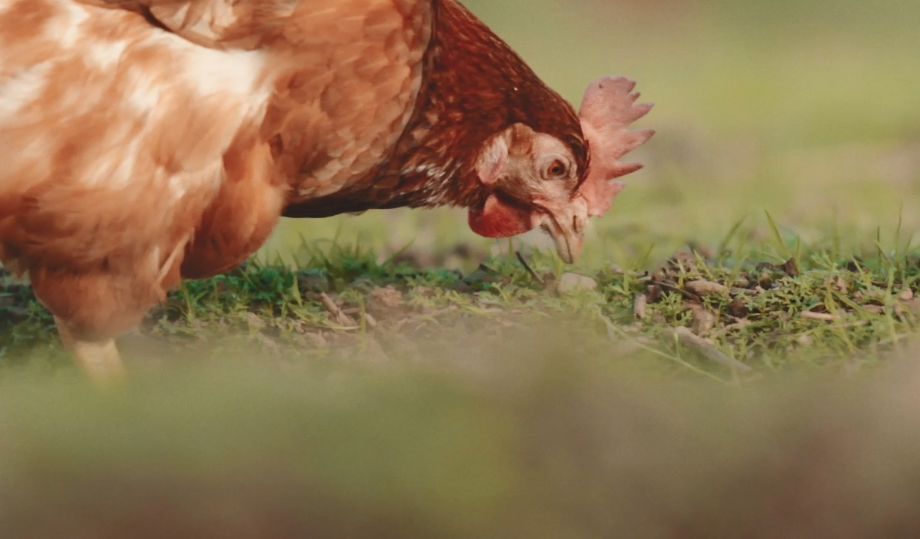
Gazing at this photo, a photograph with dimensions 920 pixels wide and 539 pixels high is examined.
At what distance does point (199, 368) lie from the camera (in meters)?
0.89

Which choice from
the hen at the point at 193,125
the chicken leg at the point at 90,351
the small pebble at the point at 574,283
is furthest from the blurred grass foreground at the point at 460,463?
the small pebble at the point at 574,283

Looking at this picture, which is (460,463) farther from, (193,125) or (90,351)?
(90,351)

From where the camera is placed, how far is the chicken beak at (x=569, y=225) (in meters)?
2.22

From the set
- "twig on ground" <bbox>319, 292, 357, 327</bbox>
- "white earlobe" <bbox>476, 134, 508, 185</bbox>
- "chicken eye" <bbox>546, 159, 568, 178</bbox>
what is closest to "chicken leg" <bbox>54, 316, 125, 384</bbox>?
"twig on ground" <bbox>319, 292, 357, 327</bbox>

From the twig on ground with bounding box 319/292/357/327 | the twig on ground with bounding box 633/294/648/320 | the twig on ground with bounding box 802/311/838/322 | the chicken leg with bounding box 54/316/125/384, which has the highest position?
the twig on ground with bounding box 802/311/838/322

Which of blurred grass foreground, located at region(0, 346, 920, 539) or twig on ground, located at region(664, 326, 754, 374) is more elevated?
blurred grass foreground, located at region(0, 346, 920, 539)

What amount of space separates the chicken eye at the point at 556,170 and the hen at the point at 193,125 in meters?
0.19

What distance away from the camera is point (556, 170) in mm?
2158

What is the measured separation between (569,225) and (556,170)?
13cm

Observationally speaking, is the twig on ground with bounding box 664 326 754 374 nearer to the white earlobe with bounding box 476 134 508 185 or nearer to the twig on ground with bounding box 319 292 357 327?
the white earlobe with bounding box 476 134 508 185

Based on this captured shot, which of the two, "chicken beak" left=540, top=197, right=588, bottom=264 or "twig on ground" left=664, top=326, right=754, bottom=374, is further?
"chicken beak" left=540, top=197, right=588, bottom=264

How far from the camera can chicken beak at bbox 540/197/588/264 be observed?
7.28 ft

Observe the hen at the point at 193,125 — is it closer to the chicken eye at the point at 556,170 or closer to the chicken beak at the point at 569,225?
the chicken eye at the point at 556,170

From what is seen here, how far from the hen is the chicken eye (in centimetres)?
19
